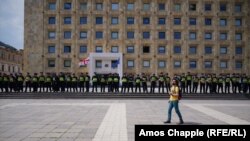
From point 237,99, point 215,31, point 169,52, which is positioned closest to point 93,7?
point 169,52

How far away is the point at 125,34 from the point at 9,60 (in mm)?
36426

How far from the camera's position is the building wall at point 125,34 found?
4694 cm

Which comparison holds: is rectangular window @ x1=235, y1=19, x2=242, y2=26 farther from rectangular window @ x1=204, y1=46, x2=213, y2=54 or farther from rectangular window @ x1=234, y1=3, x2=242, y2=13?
rectangular window @ x1=204, y1=46, x2=213, y2=54

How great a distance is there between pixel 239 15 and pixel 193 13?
7.79m

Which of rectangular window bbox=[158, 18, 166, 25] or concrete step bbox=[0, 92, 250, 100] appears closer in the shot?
concrete step bbox=[0, 92, 250, 100]

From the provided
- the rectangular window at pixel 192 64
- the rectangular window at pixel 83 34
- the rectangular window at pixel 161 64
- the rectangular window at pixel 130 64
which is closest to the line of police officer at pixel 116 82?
the rectangular window at pixel 130 64

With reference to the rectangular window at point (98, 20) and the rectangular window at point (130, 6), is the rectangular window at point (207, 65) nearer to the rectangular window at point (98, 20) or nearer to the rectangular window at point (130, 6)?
the rectangular window at point (130, 6)

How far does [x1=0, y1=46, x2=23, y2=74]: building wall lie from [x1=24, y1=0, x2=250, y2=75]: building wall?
2185 centimetres

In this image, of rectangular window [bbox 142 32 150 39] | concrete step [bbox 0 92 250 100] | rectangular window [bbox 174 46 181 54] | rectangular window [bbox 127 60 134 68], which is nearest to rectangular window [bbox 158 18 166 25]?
rectangular window [bbox 142 32 150 39]

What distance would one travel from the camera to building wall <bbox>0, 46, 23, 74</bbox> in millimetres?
65438

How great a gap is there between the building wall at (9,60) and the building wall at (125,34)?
71.7 ft

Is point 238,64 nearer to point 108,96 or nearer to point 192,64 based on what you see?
point 192,64

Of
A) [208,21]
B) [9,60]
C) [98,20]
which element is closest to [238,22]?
[208,21]

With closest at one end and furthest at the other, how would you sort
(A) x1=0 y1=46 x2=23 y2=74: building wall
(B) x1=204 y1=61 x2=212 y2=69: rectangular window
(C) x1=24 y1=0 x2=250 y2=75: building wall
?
(C) x1=24 y1=0 x2=250 y2=75: building wall
(B) x1=204 y1=61 x2=212 y2=69: rectangular window
(A) x1=0 y1=46 x2=23 y2=74: building wall
